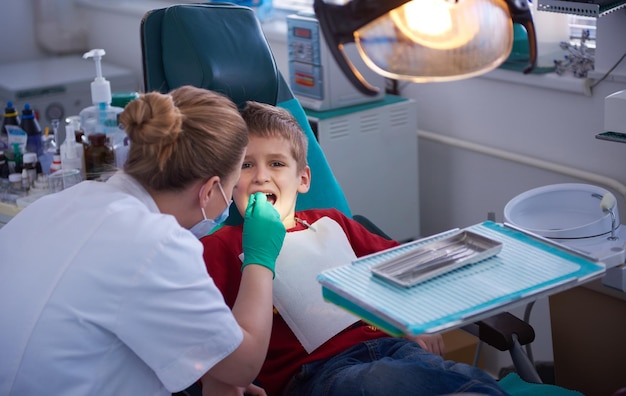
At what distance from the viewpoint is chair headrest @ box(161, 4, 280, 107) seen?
2059 mm

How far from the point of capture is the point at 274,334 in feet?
5.98

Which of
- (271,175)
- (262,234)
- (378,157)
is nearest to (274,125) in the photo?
(271,175)

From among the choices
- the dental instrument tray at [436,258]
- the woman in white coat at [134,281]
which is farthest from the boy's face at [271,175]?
the dental instrument tray at [436,258]

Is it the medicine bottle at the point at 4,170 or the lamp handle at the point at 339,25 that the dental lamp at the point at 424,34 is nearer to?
the lamp handle at the point at 339,25


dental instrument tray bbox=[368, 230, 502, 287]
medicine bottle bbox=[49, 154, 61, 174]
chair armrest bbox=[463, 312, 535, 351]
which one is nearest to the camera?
dental instrument tray bbox=[368, 230, 502, 287]

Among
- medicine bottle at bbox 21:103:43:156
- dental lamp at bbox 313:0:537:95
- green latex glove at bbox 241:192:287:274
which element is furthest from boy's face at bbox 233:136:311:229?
medicine bottle at bbox 21:103:43:156

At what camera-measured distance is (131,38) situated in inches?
168

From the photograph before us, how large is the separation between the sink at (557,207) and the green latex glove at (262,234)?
0.58m

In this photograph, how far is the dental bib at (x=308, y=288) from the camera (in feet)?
5.90

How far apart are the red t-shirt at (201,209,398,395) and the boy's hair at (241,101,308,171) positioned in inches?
8.9

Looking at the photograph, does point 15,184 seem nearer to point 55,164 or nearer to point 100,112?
point 55,164

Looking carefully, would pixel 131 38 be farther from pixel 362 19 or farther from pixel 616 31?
pixel 362 19

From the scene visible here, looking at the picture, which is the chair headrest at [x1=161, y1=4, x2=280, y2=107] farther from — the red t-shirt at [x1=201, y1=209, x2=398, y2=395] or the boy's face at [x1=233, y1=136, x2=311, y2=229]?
the red t-shirt at [x1=201, y1=209, x2=398, y2=395]

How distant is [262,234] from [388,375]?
36 cm
